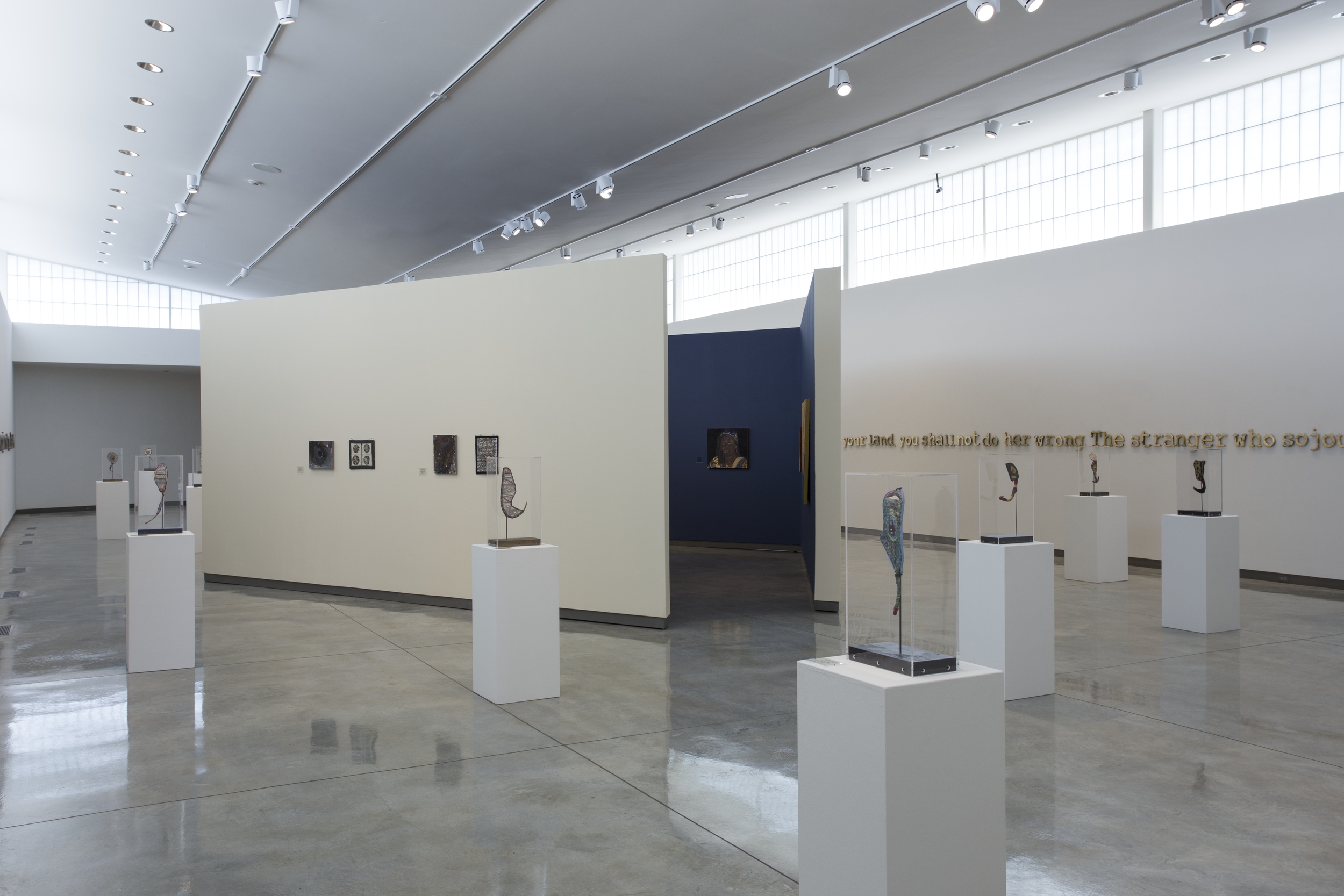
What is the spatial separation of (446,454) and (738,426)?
21.6 ft

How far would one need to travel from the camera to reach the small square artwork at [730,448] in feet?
51.6

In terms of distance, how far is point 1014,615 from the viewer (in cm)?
640

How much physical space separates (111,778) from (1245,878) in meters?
5.57

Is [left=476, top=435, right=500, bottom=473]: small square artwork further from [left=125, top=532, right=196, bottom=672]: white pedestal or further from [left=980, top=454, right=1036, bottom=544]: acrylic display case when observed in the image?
[left=980, top=454, right=1036, bottom=544]: acrylic display case

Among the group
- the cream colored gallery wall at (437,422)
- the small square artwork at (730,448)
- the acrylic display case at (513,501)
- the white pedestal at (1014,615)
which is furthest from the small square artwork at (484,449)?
the small square artwork at (730,448)

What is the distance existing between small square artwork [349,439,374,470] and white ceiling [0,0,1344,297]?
3954 millimetres

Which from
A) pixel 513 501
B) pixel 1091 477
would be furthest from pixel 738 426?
pixel 513 501

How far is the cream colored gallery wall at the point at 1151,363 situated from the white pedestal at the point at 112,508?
14991 mm

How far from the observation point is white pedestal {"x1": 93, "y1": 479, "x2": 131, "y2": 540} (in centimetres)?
1797

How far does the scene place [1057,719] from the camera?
19.4ft

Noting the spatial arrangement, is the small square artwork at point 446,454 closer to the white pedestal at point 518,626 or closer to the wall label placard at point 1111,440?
the white pedestal at point 518,626

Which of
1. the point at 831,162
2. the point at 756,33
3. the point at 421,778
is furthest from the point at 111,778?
the point at 831,162

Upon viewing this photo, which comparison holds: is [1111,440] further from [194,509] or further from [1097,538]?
[194,509]

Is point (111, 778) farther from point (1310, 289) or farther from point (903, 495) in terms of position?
point (1310, 289)
